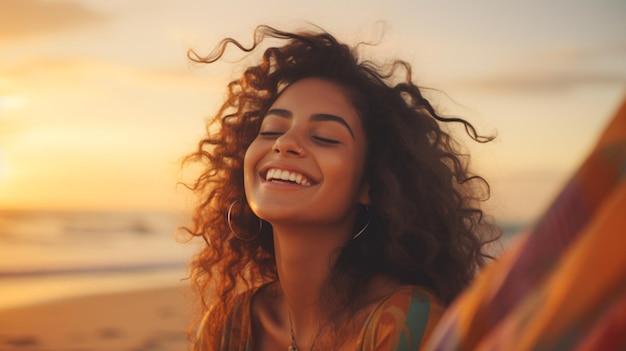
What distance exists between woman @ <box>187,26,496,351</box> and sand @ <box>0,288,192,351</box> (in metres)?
3.41

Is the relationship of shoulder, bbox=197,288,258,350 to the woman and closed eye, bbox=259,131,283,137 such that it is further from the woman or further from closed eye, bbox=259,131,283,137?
closed eye, bbox=259,131,283,137

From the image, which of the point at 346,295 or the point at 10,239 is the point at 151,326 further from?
the point at 10,239

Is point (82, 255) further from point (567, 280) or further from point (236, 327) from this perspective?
point (567, 280)

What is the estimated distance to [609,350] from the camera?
87 centimetres

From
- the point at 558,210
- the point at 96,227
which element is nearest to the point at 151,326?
the point at 558,210

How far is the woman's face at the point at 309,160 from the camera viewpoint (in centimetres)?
308

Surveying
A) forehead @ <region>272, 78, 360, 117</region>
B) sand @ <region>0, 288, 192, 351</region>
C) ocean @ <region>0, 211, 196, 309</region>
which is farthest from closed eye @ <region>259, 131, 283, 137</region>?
sand @ <region>0, 288, 192, 351</region>

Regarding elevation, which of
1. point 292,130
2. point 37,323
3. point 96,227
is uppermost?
point 292,130

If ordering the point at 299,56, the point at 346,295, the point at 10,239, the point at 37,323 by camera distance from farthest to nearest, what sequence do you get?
1. the point at 10,239
2. the point at 37,323
3. the point at 299,56
4. the point at 346,295

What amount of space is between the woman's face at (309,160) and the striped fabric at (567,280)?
1973 millimetres

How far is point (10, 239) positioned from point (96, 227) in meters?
3.36

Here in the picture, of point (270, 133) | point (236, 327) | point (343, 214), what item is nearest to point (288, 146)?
point (270, 133)

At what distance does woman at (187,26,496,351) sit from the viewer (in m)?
3.09

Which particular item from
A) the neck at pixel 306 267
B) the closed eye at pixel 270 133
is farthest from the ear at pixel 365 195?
the closed eye at pixel 270 133
